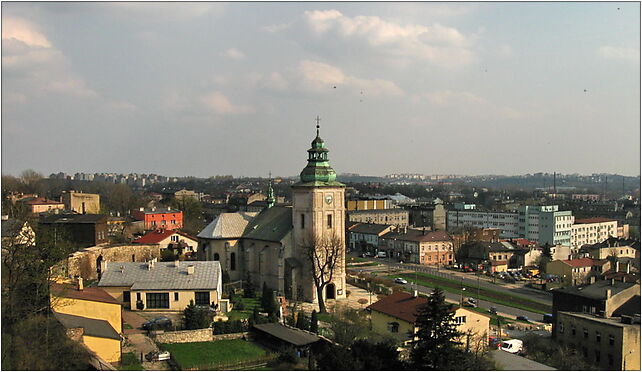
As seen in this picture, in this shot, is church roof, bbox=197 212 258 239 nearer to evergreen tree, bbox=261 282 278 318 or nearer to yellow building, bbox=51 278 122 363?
evergreen tree, bbox=261 282 278 318

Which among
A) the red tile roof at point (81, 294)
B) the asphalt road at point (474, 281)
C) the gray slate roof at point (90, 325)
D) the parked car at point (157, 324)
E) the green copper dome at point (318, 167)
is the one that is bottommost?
the asphalt road at point (474, 281)

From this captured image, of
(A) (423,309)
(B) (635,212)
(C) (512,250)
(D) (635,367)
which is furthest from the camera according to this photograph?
(B) (635,212)

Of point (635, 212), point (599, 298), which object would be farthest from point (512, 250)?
point (635, 212)

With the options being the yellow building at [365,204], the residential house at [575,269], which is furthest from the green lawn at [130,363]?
the yellow building at [365,204]

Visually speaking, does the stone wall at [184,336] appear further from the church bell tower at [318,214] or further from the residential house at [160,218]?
the residential house at [160,218]

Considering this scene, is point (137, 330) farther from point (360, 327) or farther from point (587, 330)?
point (587, 330)

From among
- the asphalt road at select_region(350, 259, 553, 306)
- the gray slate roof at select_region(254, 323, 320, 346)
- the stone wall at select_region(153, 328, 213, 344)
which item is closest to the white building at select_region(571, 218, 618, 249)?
the asphalt road at select_region(350, 259, 553, 306)
